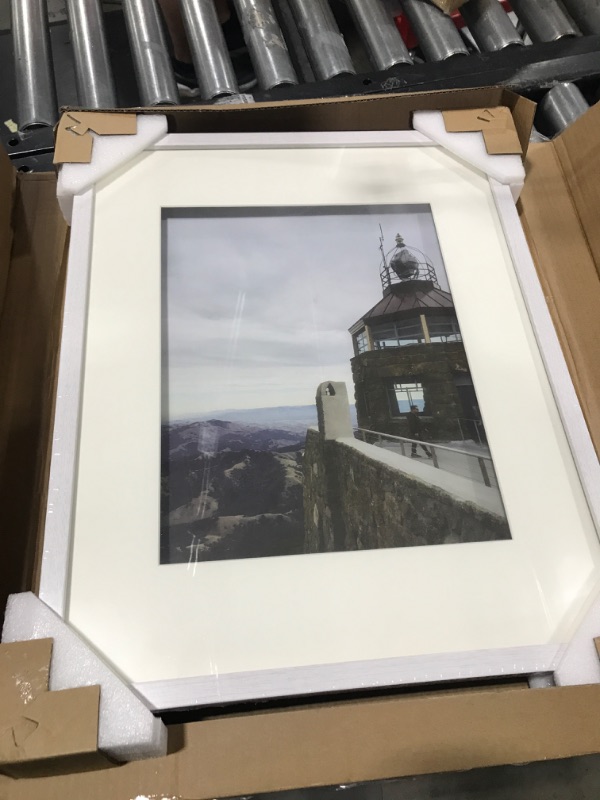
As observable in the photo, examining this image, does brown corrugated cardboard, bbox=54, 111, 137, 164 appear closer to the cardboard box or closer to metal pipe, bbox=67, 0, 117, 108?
the cardboard box

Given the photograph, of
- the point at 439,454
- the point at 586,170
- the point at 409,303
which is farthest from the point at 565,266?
the point at 439,454

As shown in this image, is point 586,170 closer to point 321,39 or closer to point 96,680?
point 321,39

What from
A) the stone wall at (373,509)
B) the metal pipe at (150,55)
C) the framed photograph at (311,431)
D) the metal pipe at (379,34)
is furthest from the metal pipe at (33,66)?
the stone wall at (373,509)

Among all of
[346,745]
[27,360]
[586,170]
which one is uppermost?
[586,170]

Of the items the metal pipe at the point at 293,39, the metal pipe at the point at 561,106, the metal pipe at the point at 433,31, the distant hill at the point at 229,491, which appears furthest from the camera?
the metal pipe at the point at 293,39

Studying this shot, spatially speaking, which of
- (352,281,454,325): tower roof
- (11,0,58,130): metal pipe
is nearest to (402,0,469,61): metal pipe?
(352,281,454,325): tower roof

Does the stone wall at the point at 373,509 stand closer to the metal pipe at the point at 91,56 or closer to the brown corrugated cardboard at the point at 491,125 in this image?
the brown corrugated cardboard at the point at 491,125

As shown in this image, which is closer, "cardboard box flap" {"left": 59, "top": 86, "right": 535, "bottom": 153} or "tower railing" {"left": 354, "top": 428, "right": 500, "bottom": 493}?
"tower railing" {"left": 354, "top": 428, "right": 500, "bottom": 493}
